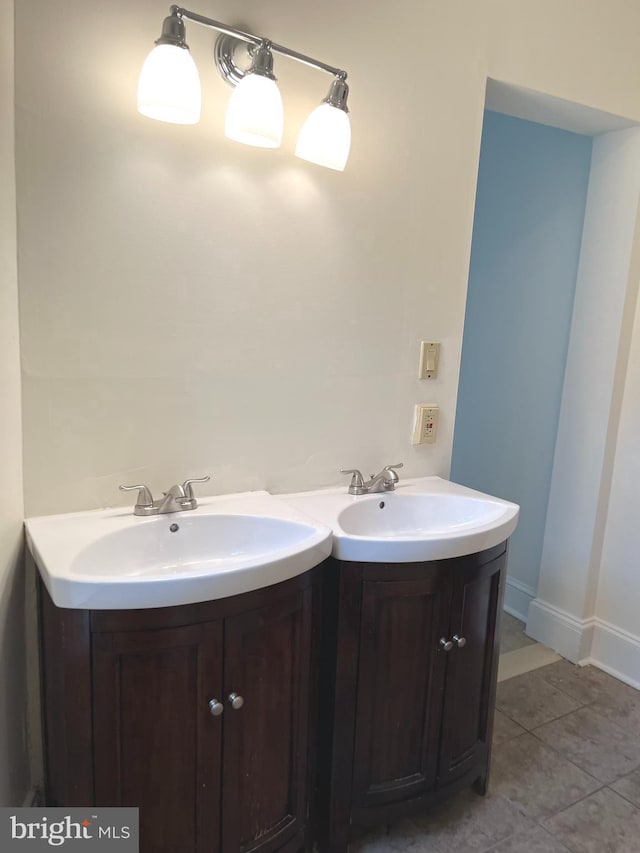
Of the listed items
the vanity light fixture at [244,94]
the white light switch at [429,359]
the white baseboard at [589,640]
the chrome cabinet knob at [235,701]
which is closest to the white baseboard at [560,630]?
the white baseboard at [589,640]

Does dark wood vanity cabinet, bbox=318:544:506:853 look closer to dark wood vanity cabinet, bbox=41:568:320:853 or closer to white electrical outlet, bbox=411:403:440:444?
dark wood vanity cabinet, bbox=41:568:320:853

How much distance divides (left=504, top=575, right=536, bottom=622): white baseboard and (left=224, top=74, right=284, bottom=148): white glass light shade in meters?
2.28

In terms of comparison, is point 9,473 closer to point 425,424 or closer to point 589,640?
point 425,424

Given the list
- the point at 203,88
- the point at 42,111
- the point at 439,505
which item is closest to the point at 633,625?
Result: the point at 439,505

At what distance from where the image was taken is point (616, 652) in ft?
8.20

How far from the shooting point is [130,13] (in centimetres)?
136

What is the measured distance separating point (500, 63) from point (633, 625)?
83.3 inches

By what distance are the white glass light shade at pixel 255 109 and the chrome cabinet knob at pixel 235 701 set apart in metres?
1.24

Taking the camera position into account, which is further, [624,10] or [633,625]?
[633,625]

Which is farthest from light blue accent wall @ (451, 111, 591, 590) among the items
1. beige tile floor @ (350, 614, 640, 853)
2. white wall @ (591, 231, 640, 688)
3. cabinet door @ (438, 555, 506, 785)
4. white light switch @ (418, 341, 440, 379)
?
cabinet door @ (438, 555, 506, 785)

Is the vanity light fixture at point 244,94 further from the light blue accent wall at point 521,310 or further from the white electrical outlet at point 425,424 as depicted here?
the light blue accent wall at point 521,310

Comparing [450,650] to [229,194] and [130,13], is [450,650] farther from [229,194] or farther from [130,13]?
[130,13]

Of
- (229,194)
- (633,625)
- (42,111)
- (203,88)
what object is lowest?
(633,625)

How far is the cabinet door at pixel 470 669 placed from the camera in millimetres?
1599
